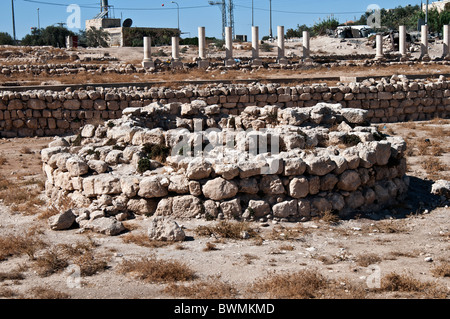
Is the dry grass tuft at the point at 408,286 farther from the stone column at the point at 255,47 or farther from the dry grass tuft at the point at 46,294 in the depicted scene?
the stone column at the point at 255,47

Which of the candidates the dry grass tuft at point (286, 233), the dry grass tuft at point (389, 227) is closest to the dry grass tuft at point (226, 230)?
the dry grass tuft at point (286, 233)

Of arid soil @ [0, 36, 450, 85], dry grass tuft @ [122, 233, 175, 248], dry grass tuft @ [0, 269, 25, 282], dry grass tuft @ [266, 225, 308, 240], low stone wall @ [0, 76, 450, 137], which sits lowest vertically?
dry grass tuft @ [0, 269, 25, 282]

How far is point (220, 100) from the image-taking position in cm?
2088

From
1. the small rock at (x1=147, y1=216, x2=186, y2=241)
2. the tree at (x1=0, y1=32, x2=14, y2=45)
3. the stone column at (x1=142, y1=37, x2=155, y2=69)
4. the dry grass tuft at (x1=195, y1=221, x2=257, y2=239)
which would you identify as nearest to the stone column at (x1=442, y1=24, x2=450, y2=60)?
the stone column at (x1=142, y1=37, x2=155, y2=69)

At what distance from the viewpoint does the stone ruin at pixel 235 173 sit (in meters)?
9.05

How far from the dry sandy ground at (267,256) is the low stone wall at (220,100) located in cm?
977

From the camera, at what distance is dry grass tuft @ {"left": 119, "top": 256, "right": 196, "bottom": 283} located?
21.9 ft

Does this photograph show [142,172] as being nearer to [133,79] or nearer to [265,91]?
[265,91]

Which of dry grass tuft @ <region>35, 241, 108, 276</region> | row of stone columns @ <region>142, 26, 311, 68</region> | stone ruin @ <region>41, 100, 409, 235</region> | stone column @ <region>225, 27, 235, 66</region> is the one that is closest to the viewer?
dry grass tuft @ <region>35, 241, 108, 276</region>

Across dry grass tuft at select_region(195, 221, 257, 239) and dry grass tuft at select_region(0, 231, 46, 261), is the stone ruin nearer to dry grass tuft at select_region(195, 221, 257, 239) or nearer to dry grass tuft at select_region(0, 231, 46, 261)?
dry grass tuft at select_region(195, 221, 257, 239)

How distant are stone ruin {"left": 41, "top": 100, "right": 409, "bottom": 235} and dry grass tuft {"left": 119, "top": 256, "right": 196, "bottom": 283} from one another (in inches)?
68.9

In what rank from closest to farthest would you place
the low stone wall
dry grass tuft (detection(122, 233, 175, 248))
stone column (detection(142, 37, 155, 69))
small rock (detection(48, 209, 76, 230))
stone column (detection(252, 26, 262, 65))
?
dry grass tuft (detection(122, 233, 175, 248)) → small rock (detection(48, 209, 76, 230)) → the low stone wall → stone column (detection(142, 37, 155, 69)) → stone column (detection(252, 26, 262, 65))

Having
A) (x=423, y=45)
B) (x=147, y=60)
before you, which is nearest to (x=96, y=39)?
(x=147, y=60)

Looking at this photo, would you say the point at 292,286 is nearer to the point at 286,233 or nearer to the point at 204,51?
the point at 286,233
